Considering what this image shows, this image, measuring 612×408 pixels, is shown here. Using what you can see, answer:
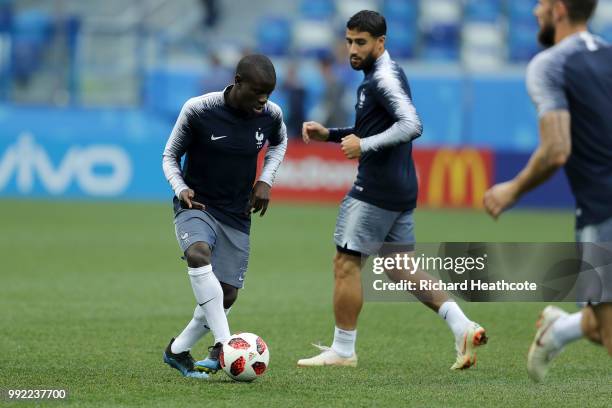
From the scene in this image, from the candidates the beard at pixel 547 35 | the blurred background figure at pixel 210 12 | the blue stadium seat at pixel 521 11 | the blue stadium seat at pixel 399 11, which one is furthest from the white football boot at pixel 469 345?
the blue stadium seat at pixel 521 11

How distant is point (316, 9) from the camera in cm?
2766

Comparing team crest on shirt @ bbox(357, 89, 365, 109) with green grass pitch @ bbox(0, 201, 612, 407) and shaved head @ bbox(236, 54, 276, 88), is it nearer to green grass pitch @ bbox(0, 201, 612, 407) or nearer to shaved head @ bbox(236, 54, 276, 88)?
shaved head @ bbox(236, 54, 276, 88)

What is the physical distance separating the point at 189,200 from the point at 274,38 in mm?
20057

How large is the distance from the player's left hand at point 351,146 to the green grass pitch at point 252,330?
141 cm

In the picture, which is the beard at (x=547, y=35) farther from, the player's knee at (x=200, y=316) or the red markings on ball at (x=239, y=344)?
the player's knee at (x=200, y=316)

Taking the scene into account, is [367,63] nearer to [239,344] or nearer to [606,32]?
[239,344]

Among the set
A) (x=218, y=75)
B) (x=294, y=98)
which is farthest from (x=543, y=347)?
(x=294, y=98)

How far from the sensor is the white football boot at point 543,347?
19.5 feet

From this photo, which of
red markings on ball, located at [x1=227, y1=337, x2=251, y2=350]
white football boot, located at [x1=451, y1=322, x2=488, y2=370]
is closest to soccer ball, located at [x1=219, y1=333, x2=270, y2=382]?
red markings on ball, located at [x1=227, y1=337, x2=251, y2=350]

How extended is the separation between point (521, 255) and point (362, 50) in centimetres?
200

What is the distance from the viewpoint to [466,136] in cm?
2414

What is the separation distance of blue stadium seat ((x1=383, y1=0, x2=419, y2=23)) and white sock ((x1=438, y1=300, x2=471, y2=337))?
19945 mm

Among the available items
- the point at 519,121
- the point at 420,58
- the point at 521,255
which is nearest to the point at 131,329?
the point at 521,255

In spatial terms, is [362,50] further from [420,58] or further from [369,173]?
[420,58]
